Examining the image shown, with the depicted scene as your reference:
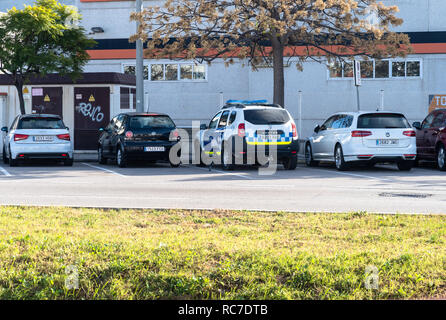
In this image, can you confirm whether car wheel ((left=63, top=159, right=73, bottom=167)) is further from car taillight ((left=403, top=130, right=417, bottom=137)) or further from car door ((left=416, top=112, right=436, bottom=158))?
car door ((left=416, top=112, right=436, bottom=158))

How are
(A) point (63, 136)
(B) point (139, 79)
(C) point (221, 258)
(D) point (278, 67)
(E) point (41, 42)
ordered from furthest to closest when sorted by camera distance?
(D) point (278, 67) < (E) point (41, 42) < (B) point (139, 79) < (A) point (63, 136) < (C) point (221, 258)

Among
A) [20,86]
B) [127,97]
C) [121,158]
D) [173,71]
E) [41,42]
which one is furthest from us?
[173,71]

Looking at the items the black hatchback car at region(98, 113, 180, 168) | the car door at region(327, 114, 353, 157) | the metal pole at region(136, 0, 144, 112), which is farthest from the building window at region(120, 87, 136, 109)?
the car door at region(327, 114, 353, 157)

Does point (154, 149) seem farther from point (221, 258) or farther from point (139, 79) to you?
point (221, 258)

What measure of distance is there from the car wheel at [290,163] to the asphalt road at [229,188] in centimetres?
22

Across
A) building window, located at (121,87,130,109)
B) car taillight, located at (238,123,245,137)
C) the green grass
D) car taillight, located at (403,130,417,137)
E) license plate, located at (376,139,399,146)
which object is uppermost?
building window, located at (121,87,130,109)

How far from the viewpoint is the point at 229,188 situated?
14.0m

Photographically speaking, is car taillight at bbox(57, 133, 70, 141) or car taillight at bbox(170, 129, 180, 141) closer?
car taillight at bbox(170, 129, 180, 141)

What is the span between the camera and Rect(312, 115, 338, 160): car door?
20.3 metres

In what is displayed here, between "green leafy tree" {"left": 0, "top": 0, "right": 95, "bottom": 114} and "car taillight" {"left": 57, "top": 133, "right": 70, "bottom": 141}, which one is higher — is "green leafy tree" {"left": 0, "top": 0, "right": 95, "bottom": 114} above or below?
above

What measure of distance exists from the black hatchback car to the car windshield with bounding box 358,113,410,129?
5104mm

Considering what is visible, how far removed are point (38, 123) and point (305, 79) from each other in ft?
55.3

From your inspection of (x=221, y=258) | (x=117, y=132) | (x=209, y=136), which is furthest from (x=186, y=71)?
(x=221, y=258)
